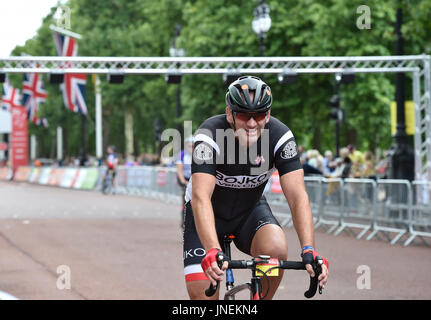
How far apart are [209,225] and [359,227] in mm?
12135

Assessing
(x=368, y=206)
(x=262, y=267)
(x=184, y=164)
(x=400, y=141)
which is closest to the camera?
(x=262, y=267)

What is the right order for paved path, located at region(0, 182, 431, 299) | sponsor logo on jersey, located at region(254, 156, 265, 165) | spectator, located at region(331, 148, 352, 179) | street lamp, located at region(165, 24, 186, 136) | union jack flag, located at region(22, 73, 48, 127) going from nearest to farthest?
sponsor logo on jersey, located at region(254, 156, 265, 165), paved path, located at region(0, 182, 431, 299), street lamp, located at region(165, 24, 186, 136), spectator, located at region(331, 148, 352, 179), union jack flag, located at region(22, 73, 48, 127)

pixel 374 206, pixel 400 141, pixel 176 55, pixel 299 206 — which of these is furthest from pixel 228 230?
pixel 176 55

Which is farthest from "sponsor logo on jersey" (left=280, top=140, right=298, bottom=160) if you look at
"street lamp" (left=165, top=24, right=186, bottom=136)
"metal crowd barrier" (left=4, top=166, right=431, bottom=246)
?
"street lamp" (left=165, top=24, right=186, bottom=136)

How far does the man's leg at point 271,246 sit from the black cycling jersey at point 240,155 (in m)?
0.28

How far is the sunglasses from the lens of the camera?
4.40 metres

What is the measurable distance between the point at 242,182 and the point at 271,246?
0.43 meters

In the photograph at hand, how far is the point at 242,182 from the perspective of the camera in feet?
15.9

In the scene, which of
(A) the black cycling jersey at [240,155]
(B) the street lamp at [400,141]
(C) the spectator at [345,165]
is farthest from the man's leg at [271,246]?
(C) the spectator at [345,165]

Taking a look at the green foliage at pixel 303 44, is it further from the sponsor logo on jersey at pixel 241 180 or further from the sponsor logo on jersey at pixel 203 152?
the sponsor logo on jersey at pixel 203 152

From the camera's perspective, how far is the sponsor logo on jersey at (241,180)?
4.81 metres

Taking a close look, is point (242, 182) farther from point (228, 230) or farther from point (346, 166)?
point (346, 166)

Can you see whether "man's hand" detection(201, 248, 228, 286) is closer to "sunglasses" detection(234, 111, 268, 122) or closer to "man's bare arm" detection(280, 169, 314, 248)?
"man's bare arm" detection(280, 169, 314, 248)

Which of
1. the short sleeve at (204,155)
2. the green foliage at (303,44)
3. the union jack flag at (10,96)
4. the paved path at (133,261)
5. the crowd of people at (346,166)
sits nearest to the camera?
the short sleeve at (204,155)
